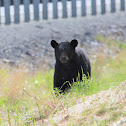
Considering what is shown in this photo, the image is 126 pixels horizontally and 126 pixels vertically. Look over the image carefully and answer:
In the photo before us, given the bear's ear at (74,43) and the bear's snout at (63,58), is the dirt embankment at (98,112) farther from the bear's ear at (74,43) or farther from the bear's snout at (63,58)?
the bear's ear at (74,43)

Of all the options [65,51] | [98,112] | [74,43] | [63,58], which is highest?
[74,43]

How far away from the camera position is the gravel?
969 centimetres

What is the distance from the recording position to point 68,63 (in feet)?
20.2

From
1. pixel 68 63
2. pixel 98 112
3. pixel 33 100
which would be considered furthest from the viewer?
pixel 68 63

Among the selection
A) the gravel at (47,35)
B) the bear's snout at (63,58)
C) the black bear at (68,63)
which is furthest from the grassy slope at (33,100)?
the gravel at (47,35)

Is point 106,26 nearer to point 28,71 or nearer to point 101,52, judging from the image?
point 101,52

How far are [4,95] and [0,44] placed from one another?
4.35 meters

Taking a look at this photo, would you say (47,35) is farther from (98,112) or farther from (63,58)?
(98,112)

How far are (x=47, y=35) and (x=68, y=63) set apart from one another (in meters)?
4.67

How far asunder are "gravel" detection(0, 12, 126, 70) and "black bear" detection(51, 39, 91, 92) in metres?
2.74

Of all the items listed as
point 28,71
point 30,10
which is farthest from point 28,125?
point 30,10

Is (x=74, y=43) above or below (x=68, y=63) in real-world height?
above

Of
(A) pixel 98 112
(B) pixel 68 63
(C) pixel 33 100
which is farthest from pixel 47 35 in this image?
(A) pixel 98 112

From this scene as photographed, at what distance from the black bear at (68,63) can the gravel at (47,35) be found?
2.74 metres
